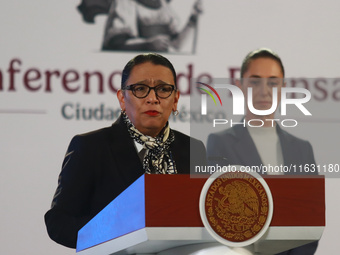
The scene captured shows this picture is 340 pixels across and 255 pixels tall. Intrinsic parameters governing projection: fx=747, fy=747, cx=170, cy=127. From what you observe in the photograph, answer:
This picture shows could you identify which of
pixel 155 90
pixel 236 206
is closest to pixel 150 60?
pixel 155 90

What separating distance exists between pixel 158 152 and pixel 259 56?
159 cm

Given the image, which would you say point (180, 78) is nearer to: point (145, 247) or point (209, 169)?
point (209, 169)

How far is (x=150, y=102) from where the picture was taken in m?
2.02

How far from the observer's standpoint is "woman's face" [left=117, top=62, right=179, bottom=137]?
1994 millimetres

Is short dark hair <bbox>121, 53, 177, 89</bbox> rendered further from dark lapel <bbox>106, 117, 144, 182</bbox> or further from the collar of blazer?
the collar of blazer

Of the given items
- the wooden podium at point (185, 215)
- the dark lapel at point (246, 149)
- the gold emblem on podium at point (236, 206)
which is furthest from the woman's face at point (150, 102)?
the dark lapel at point (246, 149)

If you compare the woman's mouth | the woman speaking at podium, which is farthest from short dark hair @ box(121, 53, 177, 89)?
the woman's mouth

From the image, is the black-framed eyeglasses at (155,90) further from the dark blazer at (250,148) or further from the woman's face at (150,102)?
the dark blazer at (250,148)

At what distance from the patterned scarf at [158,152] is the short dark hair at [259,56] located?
4.63 ft

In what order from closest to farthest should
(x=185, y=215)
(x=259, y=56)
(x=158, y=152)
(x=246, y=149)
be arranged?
(x=185, y=215) → (x=158, y=152) → (x=246, y=149) → (x=259, y=56)

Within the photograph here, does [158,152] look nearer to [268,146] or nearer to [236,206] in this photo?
[236,206]

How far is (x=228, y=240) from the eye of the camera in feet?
3.61

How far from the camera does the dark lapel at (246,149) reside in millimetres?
3059

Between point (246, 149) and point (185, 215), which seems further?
point (246, 149)
